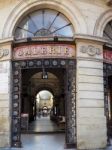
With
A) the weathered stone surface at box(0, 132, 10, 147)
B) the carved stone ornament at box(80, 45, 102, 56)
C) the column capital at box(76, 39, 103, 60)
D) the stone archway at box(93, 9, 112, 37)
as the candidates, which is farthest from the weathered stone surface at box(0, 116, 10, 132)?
the stone archway at box(93, 9, 112, 37)

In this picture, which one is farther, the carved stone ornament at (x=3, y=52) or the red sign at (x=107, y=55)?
the red sign at (x=107, y=55)

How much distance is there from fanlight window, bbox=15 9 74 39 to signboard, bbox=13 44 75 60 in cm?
90

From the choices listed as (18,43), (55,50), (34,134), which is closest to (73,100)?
(55,50)

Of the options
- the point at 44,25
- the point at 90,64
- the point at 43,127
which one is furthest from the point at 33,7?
the point at 43,127

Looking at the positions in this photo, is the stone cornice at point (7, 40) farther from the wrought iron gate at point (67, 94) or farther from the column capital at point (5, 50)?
the wrought iron gate at point (67, 94)

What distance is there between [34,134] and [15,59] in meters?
7.47

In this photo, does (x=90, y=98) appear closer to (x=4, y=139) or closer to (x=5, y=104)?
(x=5, y=104)

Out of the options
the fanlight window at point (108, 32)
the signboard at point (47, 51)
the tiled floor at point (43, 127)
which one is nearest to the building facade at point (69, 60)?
the signboard at point (47, 51)

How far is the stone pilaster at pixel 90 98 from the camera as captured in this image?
16.3 meters

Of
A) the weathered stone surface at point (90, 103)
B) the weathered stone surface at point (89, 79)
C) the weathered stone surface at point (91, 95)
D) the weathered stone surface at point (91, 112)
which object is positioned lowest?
the weathered stone surface at point (91, 112)

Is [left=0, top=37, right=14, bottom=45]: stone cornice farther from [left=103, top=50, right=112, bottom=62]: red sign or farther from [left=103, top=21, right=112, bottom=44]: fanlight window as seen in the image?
[left=103, top=21, right=112, bottom=44]: fanlight window

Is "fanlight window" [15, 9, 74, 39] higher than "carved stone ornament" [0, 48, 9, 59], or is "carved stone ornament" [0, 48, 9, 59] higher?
"fanlight window" [15, 9, 74, 39]

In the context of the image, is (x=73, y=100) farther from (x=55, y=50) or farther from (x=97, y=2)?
(x=97, y=2)

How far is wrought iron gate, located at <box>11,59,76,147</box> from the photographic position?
1661cm
